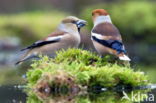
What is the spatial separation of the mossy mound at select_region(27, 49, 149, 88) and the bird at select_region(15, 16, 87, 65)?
3.83 ft

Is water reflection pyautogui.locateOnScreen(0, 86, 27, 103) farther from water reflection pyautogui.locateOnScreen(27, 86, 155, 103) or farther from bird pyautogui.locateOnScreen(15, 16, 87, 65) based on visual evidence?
bird pyautogui.locateOnScreen(15, 16, 87, 65)

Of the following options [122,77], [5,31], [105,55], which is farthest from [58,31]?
[5,31]

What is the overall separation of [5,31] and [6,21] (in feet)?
5.99

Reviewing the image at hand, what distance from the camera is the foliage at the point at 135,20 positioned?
38.4m

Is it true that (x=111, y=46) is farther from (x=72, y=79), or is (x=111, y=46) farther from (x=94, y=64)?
(x=72, y=79)

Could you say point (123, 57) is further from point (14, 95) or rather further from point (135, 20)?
point (135, 20)

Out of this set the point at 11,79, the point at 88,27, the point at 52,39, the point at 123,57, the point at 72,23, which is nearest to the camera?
the point at 123,57

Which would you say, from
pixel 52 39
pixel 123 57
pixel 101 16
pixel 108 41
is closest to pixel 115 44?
pixel 108 41

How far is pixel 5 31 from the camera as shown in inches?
1452

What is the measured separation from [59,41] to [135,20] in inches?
969

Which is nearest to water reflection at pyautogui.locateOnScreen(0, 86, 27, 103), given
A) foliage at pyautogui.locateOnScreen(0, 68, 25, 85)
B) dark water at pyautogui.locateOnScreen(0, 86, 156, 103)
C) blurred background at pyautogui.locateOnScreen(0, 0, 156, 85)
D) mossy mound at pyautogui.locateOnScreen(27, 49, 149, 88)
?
dark water at pyautogui.locateOnScreen(0, 86, 156, 103)

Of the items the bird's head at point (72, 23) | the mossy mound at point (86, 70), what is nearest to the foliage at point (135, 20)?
the bird's head at point (72, 23)

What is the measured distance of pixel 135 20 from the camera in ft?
129

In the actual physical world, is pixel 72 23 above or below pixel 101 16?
below
